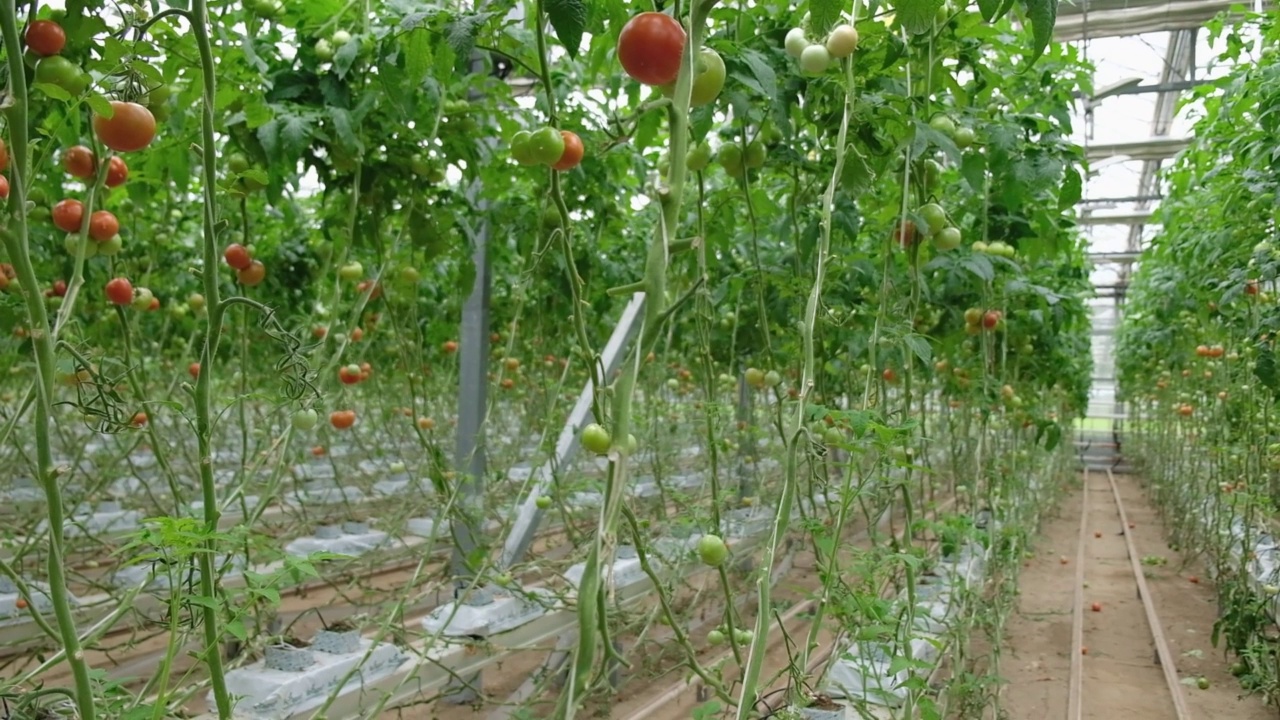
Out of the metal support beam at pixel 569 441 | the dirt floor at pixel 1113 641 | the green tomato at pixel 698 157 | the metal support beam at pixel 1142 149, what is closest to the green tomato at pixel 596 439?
the green tomato at pixel 698 157

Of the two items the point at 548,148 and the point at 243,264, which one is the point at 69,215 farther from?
the point at 548,148

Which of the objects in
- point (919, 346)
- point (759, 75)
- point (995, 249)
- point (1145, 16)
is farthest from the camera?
point (1145, 16)

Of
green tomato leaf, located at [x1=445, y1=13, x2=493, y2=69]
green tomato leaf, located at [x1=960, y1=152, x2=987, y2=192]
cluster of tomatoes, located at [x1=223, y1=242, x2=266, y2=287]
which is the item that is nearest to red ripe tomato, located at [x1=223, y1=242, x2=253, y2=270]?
cluster of tomatoes, located at [x1=223, y1=242, x2=266, y2=287]

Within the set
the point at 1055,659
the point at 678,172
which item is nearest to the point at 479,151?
the point at 678,172

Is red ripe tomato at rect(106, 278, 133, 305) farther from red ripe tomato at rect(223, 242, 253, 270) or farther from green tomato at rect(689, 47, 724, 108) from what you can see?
green tomato at rect(689, 47, 724, 108)

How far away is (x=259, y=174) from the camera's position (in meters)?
0.98

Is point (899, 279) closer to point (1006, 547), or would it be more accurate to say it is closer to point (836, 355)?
point (836, 355)

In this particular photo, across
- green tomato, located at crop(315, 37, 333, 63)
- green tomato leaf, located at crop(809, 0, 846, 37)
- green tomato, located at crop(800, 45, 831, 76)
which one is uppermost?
green tomato, located at crop(315, 37, 333, 63)

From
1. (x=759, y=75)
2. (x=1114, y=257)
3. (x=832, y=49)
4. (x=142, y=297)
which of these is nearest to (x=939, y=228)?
(x=759, y=75)

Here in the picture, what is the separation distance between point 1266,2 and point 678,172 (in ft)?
18.3

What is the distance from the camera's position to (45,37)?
966 mm

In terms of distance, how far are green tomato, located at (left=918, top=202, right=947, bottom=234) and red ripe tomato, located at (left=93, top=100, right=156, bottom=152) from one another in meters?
1.28

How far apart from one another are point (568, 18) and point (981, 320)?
79.2 inches

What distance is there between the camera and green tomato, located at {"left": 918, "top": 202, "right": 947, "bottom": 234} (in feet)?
5.52
